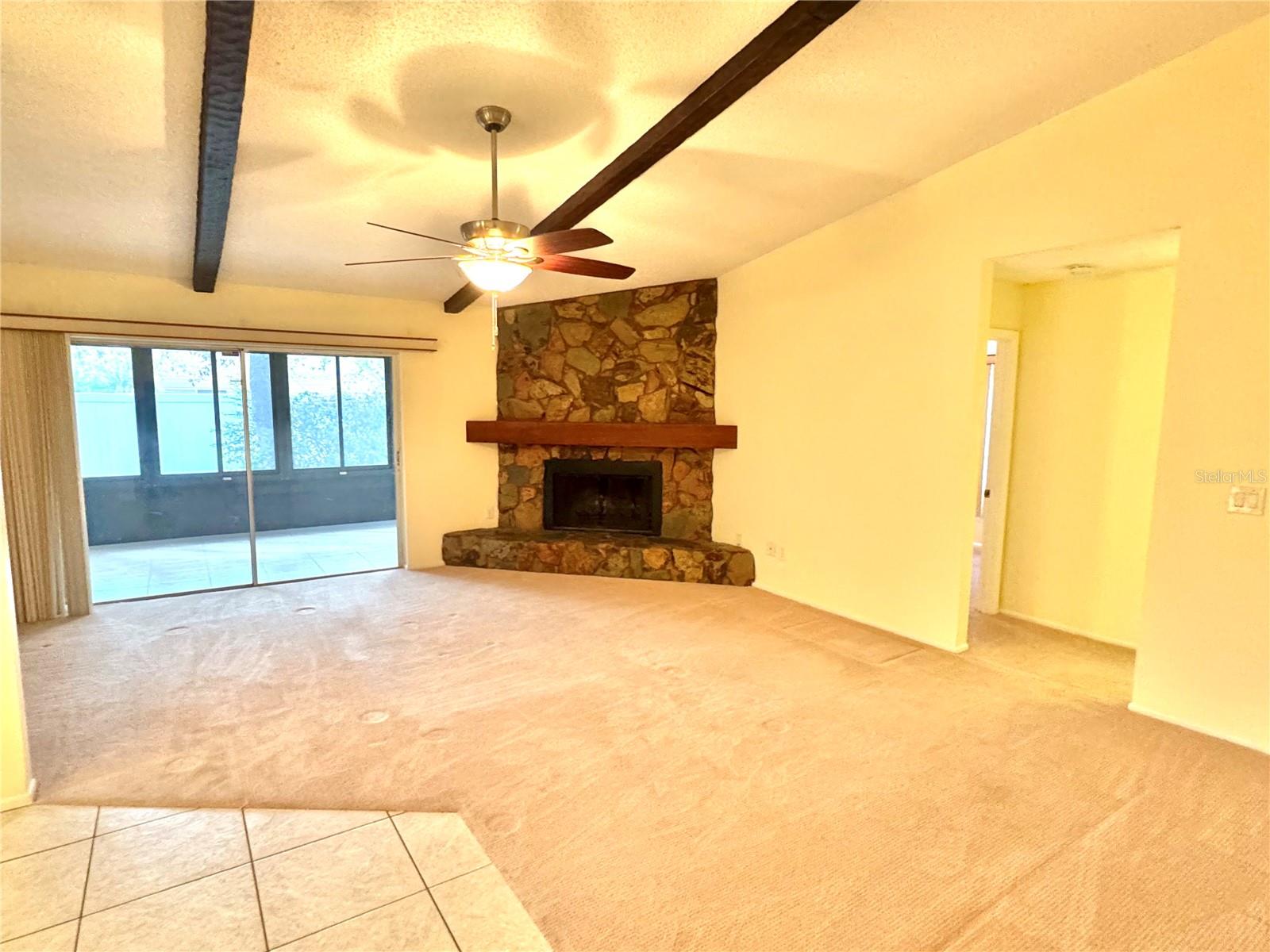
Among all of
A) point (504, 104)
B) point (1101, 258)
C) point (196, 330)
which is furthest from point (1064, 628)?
point (196, 330)

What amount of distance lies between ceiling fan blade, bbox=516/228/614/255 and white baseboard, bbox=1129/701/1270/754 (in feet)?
10.3

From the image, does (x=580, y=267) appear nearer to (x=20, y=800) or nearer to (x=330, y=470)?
(x=20, y=800)

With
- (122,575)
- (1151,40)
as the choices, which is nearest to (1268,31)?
→ (1151,40)

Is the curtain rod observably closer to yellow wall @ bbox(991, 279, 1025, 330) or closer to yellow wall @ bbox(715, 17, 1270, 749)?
yellow wall @ bbox(715, 17, 1270, 749)

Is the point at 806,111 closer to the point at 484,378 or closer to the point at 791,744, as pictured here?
the point at 791,744

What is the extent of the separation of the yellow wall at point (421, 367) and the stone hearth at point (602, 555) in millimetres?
298

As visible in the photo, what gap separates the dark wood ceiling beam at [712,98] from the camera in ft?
6.39

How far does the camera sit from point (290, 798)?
7.25 feet

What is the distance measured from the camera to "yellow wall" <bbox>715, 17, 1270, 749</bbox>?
244 centimetres

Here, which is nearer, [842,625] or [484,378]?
[842,625]

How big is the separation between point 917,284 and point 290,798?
3926 millimetres

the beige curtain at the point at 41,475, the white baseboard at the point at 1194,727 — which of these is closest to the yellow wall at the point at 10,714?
the beige curtain at the point at 41,475

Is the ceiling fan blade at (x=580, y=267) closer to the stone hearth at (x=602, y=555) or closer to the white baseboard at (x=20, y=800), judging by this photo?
the stone hearth at (x=602, y=555)

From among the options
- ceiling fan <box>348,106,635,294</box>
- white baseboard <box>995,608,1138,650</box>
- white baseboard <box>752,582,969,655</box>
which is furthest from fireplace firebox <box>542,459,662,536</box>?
ceiling fan <box>348,106,635,294</box>
